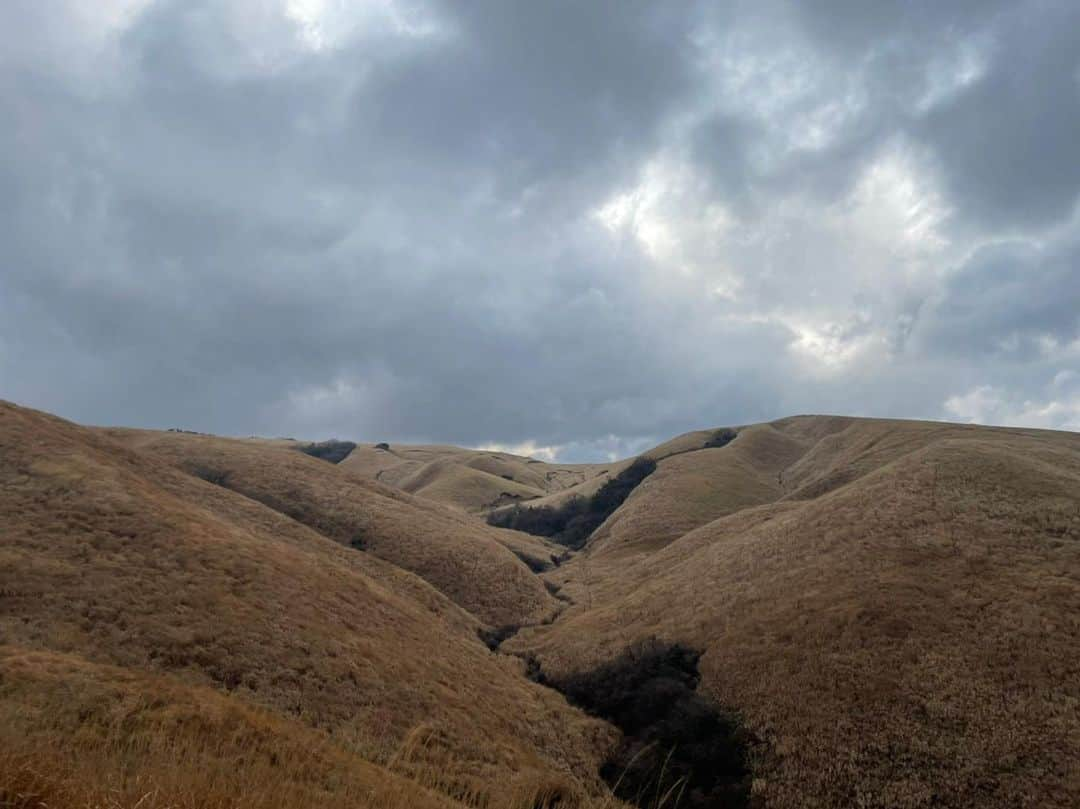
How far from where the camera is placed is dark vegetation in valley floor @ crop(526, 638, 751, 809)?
20.1m

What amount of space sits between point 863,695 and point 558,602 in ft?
101

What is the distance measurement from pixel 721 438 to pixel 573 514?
4665 centimetres

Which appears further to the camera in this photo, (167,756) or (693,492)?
(693,492)

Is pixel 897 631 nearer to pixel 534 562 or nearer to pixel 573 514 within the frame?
pixel 534 562

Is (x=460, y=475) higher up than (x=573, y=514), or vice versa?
(x=460, y=475)

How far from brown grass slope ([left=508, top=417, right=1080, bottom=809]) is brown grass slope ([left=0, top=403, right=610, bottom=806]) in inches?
297

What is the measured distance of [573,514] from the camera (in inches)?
3861

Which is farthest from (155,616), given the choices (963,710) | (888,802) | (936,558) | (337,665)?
(936,558)

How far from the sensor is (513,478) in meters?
150

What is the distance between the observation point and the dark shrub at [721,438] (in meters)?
123

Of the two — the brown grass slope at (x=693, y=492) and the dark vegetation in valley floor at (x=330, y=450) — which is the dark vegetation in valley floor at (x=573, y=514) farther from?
the dark vegetation in valley floor at (x=330, y=450)

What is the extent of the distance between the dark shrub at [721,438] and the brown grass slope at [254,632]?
94.8 meters

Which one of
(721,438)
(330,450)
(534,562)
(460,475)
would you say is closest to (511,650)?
(534,562)

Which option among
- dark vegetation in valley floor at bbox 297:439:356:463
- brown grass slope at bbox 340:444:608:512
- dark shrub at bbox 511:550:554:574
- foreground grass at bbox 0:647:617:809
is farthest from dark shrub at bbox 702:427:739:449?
foreground grass at bbox 0:647:617:809
